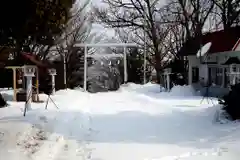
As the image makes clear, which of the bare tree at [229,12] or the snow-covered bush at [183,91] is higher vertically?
the bare tree at [229,12]

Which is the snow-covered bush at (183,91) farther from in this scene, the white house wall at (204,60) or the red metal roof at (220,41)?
the red metal roof at (220,41)

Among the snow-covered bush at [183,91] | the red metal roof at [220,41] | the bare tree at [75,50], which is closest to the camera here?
the red metal roof at [220,41]

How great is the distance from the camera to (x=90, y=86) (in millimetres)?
46875

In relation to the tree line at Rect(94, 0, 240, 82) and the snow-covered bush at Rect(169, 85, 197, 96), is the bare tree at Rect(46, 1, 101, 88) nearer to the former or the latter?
the tree line at Rect(94, 0, 240, 82)

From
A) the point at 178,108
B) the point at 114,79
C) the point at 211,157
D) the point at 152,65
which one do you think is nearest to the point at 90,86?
the point at 114,79

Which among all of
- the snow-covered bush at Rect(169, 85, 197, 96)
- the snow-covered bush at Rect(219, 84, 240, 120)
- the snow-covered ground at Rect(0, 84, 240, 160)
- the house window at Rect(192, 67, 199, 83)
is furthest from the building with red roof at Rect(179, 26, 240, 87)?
the snow-covered ground at Rect(0, 84, 240, 160)

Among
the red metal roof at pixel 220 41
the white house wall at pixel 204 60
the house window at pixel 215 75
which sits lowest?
the house window at pixel 215 75

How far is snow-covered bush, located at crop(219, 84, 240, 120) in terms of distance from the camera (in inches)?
444

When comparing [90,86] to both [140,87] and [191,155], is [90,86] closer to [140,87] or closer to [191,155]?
[140,87]

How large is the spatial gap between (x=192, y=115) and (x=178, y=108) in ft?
7.17

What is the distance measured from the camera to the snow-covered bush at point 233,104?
11.3 meters

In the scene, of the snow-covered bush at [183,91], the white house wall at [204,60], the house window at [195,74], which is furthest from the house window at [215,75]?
the house window at [195,74]

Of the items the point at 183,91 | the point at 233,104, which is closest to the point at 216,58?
the point at 183,91

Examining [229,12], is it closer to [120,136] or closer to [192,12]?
[192,12]
